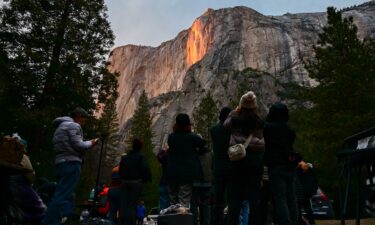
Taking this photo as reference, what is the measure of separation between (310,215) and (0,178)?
694 cm

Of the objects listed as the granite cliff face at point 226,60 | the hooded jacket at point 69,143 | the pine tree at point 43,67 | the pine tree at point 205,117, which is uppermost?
the granite cliff face at point 226,60

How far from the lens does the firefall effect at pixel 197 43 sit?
392 feet

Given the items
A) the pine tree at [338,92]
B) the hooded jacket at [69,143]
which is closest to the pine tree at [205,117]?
the pine tree at [338,92]

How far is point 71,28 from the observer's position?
69.2 feet

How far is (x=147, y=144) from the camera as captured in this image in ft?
199

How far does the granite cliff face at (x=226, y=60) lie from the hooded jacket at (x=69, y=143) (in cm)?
7177

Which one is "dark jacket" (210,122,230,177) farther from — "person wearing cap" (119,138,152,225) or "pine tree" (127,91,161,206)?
"pine tree" (127,91,161,206)

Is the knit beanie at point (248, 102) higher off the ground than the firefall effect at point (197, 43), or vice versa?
the firefall effect at point (197, 43)

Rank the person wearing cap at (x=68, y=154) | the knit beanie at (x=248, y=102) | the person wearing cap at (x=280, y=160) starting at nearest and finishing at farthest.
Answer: the knit beanie at (x=248, y=102) → the person wearing cap at (x=280, y=160) → the person wearing cap at (x=68, y=154)

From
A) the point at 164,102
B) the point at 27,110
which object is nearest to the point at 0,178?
the point at 27,110

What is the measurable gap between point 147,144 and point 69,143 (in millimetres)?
53810

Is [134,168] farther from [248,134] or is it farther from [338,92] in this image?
[338,92]

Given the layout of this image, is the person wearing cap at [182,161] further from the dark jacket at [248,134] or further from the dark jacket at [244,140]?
the dark jacket at [248,134]

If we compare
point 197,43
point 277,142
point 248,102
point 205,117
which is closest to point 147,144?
point 205,117
